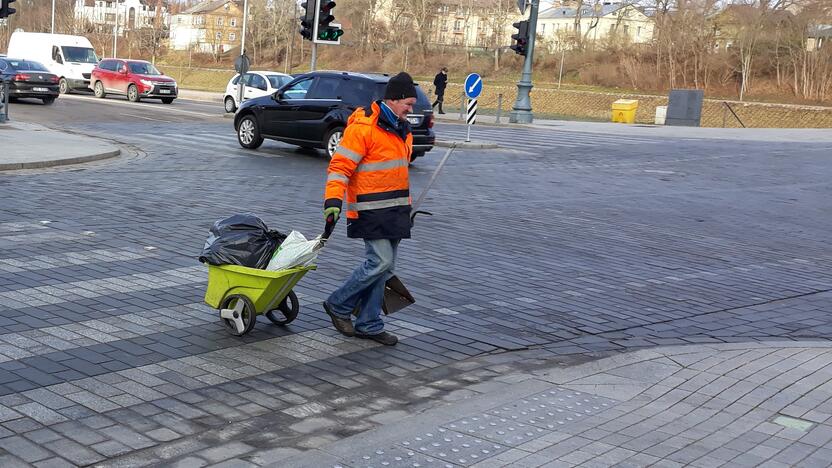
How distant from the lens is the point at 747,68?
65.0 meters

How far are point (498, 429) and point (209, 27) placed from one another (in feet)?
321

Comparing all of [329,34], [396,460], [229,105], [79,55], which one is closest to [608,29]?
[79,55]

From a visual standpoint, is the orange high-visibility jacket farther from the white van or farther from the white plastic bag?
the white van

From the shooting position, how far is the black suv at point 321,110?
19.0m

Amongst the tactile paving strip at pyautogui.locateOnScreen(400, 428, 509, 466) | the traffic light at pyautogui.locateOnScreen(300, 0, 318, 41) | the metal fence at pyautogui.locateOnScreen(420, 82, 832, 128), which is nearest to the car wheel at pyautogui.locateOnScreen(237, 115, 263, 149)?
the traffic light at pyautogui.locateOnScreen(300, 0, 318, 41)

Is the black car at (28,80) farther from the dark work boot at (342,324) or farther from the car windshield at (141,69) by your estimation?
the dark work boot at (342,324)

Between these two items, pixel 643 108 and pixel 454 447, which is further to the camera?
pixel 643 108

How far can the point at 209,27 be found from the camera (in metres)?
98.4

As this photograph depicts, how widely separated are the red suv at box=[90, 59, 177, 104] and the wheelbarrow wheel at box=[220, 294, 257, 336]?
3316 centimetres

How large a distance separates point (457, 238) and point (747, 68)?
59.0m

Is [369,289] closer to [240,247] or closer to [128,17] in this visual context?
[240,247]

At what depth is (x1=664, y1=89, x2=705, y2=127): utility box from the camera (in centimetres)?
4203

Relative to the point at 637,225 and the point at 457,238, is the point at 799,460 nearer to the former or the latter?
the point at 457,238

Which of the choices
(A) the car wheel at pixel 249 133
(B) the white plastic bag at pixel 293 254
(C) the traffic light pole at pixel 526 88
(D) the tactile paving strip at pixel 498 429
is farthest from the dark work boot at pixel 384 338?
Answer: (C) the traffic light pole at pixel 526 88
